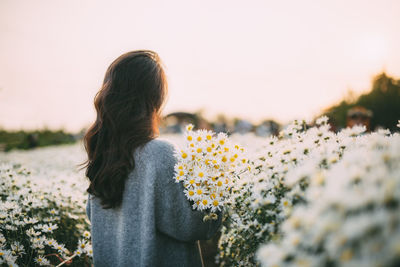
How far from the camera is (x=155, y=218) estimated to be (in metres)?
1.90

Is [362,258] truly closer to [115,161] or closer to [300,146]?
[300,146]

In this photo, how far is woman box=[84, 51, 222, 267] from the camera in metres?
1.87

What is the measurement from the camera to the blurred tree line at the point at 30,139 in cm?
1370

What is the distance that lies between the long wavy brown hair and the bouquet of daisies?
0.33 m

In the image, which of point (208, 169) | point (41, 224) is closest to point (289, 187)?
point (208, 169)

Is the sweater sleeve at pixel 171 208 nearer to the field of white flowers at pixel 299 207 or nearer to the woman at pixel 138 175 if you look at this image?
the woman at pixel 138 175

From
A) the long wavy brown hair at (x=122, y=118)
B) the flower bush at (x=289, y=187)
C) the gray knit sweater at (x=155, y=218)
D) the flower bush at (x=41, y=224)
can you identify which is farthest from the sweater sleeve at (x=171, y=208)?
the flower bush at (x=41, y=224)

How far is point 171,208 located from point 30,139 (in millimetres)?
15680

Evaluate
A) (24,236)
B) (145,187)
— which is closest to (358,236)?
(145,187)

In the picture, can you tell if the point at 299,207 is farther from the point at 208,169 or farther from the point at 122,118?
the point at 122,118

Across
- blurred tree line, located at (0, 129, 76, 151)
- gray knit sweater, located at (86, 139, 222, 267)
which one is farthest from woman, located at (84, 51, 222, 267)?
blurred tree line, located at (0, 129, 76, 151)

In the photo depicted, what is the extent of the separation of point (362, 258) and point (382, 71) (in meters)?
19.8

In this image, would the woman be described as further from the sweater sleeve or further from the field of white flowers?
the field of white flowers

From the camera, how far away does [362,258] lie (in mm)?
784
